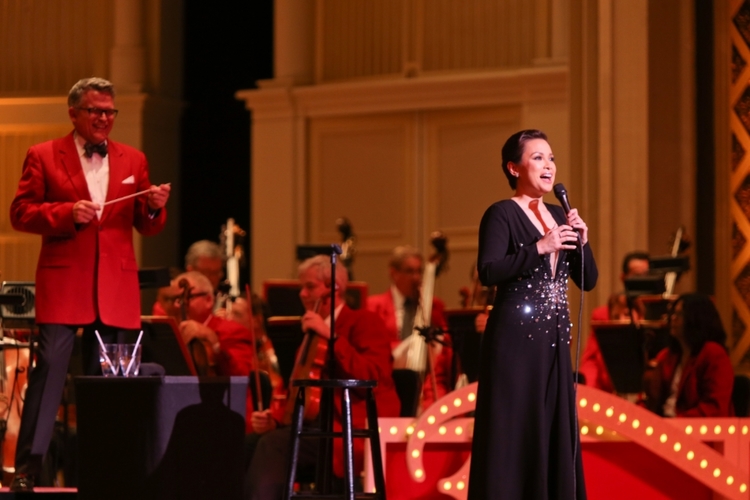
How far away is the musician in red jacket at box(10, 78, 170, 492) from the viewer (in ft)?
14.9

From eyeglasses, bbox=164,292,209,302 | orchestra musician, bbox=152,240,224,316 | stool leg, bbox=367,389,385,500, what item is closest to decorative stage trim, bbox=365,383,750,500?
stool leg, bbox=367,389,385,500

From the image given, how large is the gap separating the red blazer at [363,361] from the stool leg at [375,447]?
660 millimetres

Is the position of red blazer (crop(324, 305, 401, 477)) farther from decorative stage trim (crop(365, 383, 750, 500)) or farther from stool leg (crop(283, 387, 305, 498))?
stool leg (crop(283, 387, 305, 498))

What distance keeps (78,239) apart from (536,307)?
1.82 meters

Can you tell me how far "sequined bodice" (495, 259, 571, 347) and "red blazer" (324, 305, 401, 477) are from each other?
1.59 m

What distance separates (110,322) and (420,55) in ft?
17.9

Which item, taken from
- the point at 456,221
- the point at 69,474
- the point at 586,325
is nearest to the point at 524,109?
the point at 456,221

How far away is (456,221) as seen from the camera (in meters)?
9.30

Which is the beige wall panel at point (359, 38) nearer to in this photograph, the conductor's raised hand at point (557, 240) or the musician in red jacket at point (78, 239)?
the musician in red jacket at point (78, 239)

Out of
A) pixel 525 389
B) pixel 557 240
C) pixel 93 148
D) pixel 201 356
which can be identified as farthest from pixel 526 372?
pixel 201 356

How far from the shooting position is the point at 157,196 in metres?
4.62

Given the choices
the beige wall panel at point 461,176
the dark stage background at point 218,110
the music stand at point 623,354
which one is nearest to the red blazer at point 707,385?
the music stand at point 623,354

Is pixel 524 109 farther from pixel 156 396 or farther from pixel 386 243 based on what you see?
pixel 156 396

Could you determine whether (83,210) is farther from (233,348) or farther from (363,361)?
(233,348)
